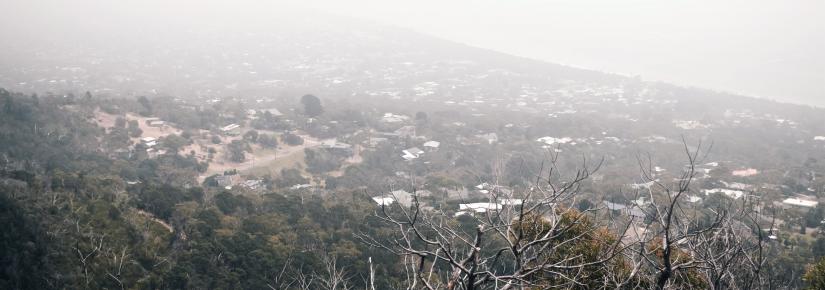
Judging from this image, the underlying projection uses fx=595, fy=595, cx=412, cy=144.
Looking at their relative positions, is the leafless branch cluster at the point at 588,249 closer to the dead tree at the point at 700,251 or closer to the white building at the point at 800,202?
the dead tree at the point at 700,251

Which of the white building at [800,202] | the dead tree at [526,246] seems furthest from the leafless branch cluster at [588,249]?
the white building at [800,202]

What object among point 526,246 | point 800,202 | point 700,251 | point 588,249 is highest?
point 526,246

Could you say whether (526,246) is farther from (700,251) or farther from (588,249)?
(588,249)

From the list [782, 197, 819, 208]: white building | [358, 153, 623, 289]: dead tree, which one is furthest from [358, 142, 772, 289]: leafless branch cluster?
[782, 197, 819, 208]: white building

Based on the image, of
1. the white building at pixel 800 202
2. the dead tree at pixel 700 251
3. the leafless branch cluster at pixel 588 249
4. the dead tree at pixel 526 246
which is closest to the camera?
the dead tree at pixel 526 246

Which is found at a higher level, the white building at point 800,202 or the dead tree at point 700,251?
the dead tree at point 700,251

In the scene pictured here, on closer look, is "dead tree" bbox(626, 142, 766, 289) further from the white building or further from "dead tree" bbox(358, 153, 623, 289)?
the white building

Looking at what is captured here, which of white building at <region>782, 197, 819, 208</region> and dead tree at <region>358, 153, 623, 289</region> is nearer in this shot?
dead tree at <region>358, 153, 623, 289</region>

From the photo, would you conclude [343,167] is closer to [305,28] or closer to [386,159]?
[386,159]

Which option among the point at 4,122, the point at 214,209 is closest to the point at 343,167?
the point at 214,209

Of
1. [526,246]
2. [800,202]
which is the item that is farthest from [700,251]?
[800,202]

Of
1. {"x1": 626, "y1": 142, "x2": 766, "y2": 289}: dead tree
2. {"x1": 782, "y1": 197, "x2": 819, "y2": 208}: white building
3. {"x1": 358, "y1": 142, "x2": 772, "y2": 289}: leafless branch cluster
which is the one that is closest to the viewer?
{"x1": 358, "y1": 142, "x2": 772, "y2": 289}: leafless branch cluster
